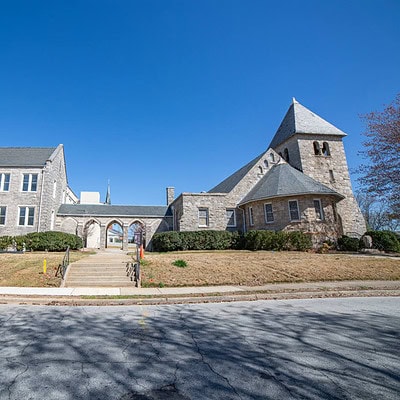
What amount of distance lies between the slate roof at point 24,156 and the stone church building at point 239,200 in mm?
97

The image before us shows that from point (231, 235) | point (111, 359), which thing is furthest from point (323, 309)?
point (231, 235)

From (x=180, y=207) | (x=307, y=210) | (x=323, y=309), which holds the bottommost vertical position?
(x=323, y=309)

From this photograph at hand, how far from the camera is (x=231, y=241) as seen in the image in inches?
870

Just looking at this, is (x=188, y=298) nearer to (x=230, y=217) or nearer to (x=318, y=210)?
(x=318, y=210)

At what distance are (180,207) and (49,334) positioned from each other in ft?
70.0

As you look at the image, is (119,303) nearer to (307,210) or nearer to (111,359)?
(111,359)

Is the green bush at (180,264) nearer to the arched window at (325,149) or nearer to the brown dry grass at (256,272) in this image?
the brown dry grass at (256,272)

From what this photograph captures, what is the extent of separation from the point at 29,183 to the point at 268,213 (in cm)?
2465

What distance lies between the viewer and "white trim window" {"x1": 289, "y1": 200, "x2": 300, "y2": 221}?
2159 cm

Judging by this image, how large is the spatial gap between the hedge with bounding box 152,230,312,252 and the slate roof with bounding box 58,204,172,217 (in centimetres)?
724

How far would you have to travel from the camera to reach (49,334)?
479 cm

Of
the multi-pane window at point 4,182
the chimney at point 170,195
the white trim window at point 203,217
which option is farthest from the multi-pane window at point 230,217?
the multi-pane window at point 4,182

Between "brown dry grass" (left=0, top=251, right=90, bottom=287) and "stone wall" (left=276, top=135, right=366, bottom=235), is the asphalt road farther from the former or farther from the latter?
"stone wall" (left=276, top=135, right=366, bottom=235)

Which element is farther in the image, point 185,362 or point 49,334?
point 49,334
